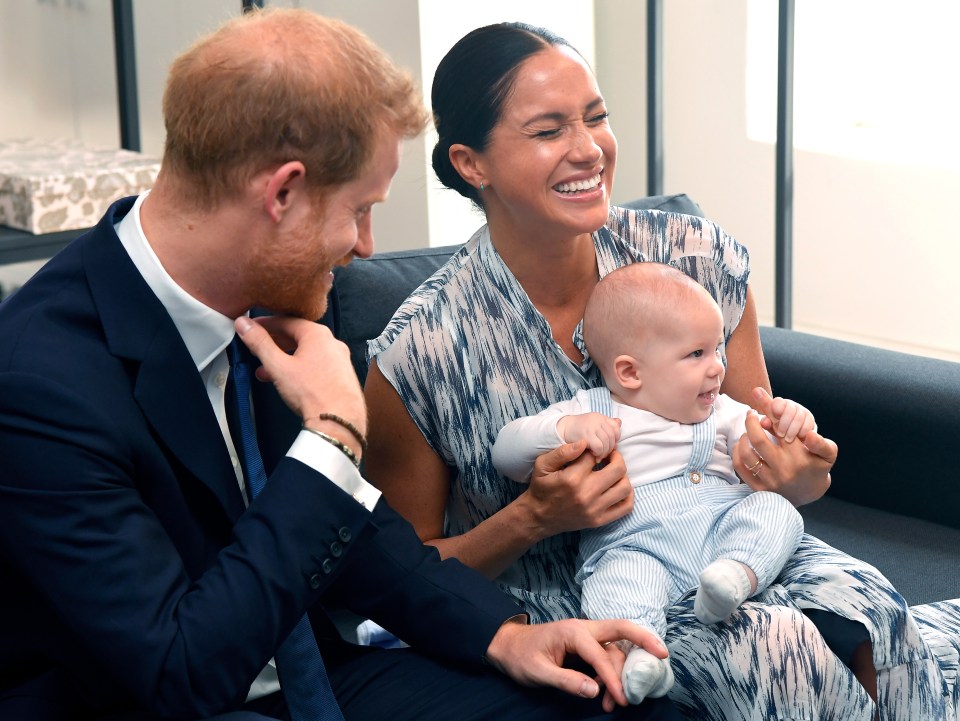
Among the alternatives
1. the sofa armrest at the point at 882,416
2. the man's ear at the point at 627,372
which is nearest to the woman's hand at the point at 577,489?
the man's ear at the point at 627,372

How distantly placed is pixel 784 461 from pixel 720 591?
0.30 metres

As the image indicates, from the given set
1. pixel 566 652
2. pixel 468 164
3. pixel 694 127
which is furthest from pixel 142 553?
pixel 694 127

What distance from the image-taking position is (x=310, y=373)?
1313 mm

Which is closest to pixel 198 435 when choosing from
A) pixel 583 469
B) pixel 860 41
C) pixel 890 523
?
pixel 583 469

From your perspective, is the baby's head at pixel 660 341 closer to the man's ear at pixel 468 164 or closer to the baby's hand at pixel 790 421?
the baby's hand at pixel 790 421

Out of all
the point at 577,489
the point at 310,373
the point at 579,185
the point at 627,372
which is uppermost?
the point at 579,185

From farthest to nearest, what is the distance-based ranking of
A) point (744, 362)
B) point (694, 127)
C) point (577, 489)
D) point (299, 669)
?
point (694, 127)
point (744, 362)
point (577, 489)
point (299, 669)

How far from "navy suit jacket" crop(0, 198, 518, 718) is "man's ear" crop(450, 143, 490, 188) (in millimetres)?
599

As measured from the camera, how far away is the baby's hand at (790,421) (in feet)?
5.43

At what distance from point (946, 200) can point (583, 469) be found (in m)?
2.95

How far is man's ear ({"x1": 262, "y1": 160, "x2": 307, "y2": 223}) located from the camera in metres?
1.27

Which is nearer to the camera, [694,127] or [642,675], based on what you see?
[642,675]

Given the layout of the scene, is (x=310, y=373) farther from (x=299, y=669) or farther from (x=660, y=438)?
(x=660, y=438)

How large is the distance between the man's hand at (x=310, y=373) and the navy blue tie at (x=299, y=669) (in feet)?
0.17
